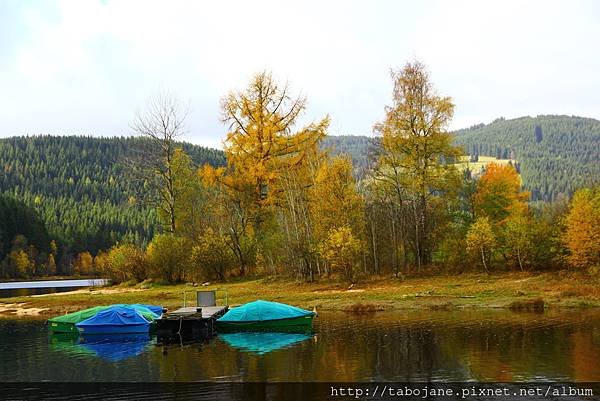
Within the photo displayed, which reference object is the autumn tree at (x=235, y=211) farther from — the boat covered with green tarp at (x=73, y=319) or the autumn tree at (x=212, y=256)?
the boat covered with green tarp at (x=73, y=319)

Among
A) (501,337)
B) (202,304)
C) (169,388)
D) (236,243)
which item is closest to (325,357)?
(169,388)

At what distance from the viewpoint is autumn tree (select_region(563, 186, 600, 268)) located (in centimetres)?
3797

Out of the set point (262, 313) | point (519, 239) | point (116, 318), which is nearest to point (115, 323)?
point (116, 318)

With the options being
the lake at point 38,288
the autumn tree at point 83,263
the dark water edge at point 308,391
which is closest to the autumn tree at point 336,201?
the dark water edge at point 308,391

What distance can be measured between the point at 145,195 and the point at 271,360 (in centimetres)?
3971

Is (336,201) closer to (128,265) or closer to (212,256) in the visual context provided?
(212,256)

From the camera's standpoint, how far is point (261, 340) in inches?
1045

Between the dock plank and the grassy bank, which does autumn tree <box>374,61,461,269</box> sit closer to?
the grassy bank

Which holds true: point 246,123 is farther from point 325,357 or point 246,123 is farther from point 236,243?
point 325,357

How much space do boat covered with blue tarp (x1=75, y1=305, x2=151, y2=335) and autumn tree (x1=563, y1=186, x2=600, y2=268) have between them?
90.7 feet

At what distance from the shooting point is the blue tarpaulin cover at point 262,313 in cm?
2920

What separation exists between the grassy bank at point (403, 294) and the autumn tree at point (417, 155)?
584 centimetres

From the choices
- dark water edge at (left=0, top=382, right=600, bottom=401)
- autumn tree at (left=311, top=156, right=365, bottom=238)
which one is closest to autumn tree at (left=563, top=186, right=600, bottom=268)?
autumn tree at (left=311, top=156, right=365, bottom=238)

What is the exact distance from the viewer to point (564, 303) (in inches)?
1281
